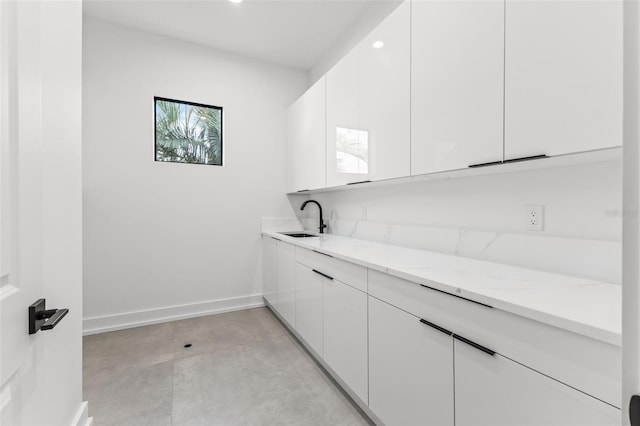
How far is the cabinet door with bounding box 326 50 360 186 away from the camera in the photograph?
1958 millimetres

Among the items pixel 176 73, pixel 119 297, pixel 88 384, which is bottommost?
pixel 88 384

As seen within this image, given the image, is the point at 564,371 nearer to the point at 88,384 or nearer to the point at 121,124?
the point at 88,384

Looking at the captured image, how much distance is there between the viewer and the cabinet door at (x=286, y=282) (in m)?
2.37

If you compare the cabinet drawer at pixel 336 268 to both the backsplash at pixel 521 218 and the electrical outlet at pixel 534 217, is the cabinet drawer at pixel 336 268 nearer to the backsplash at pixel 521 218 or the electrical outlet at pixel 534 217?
the backsplash at pixel 521 218

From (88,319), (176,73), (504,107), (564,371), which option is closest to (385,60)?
(504,107)

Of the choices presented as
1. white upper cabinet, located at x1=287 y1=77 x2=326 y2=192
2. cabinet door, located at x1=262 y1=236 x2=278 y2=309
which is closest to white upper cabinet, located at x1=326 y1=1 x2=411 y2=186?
Result: white upper cabinet, located at x1=287 y1=77 x2=326 y2=192

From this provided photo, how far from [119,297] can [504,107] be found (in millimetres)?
3275

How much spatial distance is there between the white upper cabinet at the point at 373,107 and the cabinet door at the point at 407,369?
811mm

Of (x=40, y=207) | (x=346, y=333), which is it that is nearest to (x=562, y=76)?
Answer: (x=346, y=333)

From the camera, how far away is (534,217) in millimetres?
1252

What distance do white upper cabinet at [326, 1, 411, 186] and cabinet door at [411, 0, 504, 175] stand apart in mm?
84

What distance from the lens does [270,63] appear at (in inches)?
128

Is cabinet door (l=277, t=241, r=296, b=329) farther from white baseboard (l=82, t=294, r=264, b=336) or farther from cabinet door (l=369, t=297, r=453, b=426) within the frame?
cabinet door (l=369, t=297, r=453, b=426)

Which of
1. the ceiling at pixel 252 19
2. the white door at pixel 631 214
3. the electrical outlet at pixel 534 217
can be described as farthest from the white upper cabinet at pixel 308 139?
the white door at pixel 631 214
